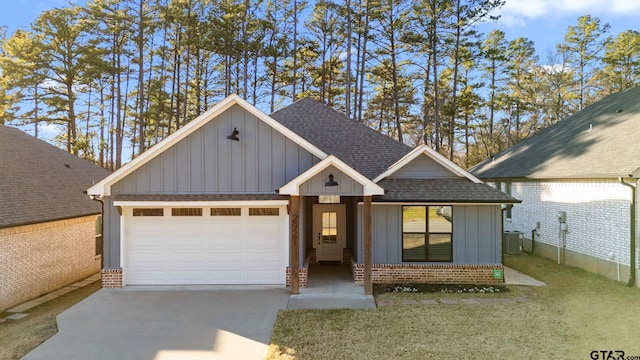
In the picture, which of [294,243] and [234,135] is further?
[234,135]

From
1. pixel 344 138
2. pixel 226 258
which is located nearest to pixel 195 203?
pixel 226 258

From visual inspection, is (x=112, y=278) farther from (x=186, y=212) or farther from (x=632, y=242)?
→ (x=632, y=242)

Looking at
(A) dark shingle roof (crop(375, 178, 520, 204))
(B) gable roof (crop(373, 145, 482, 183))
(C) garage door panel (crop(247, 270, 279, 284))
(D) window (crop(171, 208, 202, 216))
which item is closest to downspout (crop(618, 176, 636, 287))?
(A) dark shingle roof (crop(375, 178, 520, 204))

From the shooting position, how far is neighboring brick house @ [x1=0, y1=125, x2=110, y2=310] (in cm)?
952

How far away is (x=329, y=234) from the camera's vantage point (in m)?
12.5

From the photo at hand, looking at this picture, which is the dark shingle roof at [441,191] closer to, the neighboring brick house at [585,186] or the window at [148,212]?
the neighboring brick house at [585,186]

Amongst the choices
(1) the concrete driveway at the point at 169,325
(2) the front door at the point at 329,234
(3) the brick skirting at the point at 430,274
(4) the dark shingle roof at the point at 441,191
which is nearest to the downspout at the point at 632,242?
Result: (4) the dark shingle roof at the point at 441,191

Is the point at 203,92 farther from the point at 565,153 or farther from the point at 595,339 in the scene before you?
the point at 595,339

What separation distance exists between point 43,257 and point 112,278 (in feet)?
9.30

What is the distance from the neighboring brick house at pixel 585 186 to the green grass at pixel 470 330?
80.4 inches

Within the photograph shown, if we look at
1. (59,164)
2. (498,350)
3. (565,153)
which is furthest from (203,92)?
(498,350)

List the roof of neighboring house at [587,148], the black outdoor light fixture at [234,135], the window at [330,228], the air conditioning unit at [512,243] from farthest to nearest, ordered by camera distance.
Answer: the air conditioning unit at [512,243], the window at [330,228], the roof of neighboring house at [587,148], the black outdoor light fixture at [234,135]

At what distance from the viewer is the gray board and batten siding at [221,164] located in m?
9.74

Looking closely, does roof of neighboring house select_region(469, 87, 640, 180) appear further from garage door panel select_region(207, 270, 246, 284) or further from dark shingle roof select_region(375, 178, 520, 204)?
garage door panel select_region(207, 270, 246, 284)
